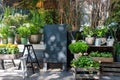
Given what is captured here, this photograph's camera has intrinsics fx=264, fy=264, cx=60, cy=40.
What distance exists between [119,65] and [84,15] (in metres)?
2.21

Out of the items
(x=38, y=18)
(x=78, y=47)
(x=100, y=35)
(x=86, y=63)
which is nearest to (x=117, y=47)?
(x=100, y=35)

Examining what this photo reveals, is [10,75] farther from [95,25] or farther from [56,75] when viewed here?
[95,25]

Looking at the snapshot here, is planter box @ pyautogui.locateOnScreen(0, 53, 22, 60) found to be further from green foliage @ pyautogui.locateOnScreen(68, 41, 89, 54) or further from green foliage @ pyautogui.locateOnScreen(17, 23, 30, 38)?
green foliage @ pyautogui.locateOnScreen(68, 41, 89, 54)

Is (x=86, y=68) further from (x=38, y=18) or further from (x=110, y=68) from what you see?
(x=38, y=18)

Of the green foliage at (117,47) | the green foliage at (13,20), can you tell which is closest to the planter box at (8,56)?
the green foliage at (13,20)

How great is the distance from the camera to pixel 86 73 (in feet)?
18.9

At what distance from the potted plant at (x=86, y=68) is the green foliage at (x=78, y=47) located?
20.3 inches

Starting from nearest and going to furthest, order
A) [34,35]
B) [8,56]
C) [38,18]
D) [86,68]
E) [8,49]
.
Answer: [86,68], [8,56], [8,49], [34,35], [38,18]

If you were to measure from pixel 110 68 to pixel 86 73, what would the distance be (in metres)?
0.93

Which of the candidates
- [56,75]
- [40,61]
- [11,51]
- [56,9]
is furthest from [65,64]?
[56,9]

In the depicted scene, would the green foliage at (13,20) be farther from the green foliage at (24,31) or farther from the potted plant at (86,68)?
the potted plant at (86,68)

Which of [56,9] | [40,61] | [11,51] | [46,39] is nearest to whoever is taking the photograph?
[11,51]

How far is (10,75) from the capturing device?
625 centimetres

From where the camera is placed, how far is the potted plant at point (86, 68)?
5672 mm
